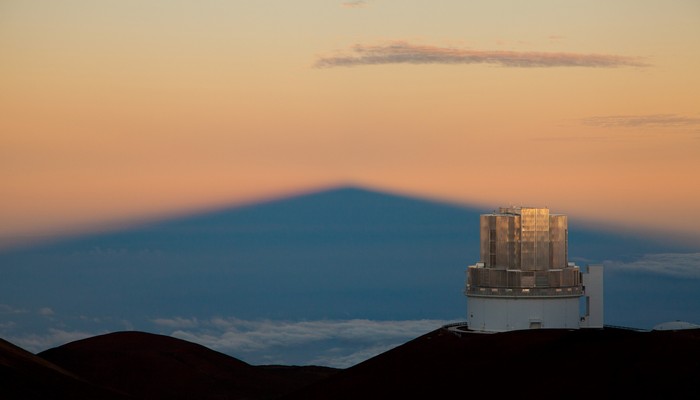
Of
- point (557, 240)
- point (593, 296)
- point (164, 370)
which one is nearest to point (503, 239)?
point (557, 240)

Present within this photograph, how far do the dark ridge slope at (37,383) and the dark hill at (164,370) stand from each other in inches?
436

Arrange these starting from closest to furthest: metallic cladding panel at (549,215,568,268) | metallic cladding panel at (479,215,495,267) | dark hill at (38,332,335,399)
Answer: metallic cladding panel at (549,215,568,268) → metallic cladding panel at (479,215,495,267) → dark hill at (38,332,335,399)

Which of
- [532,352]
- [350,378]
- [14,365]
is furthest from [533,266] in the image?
[14,365]

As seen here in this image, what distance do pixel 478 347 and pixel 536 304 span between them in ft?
12.6

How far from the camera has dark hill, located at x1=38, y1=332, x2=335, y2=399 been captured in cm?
8669

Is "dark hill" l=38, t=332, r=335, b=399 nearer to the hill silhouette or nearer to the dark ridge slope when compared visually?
the hill silhouette

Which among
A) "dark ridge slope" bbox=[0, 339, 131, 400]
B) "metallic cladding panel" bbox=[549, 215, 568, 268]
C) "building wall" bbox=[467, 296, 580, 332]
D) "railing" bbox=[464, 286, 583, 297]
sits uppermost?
"metallic cladding panel" bbox=[549, 215, 568, 268]

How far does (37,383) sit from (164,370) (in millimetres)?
21000

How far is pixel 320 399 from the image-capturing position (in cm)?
6688

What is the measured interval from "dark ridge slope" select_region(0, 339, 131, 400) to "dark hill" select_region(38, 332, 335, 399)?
1108 centimetres

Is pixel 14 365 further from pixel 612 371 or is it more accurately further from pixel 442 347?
pixel 612 371

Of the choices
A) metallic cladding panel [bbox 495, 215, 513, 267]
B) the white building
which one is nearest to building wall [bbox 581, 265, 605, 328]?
the white building

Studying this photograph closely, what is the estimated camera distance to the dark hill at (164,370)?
86.7 meters

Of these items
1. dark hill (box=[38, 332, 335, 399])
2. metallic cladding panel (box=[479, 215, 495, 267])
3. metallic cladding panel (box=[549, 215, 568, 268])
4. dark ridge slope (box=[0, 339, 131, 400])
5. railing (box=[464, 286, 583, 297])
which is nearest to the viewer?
dark ridge slope (box=[0, 339, 131, 400])
